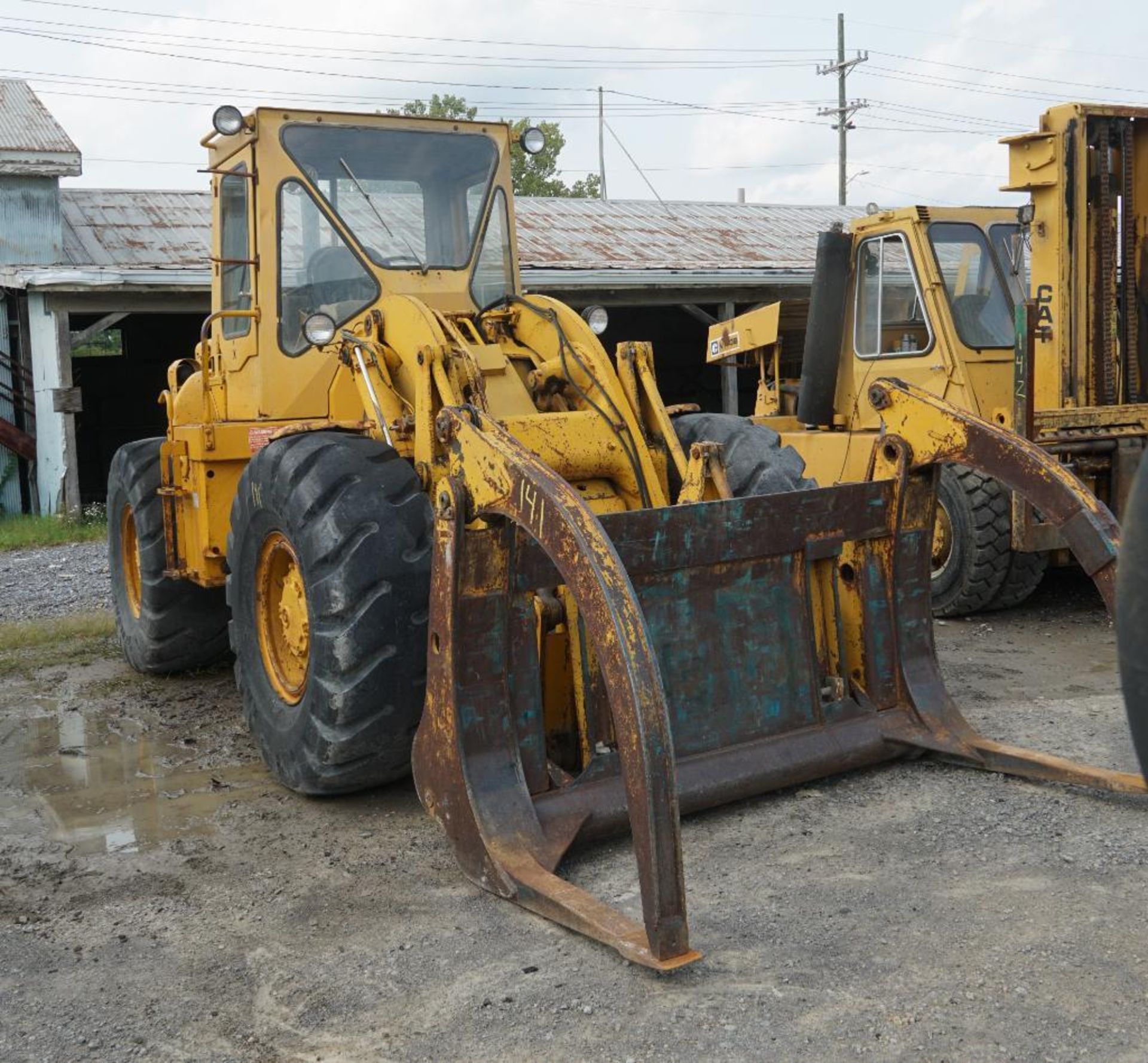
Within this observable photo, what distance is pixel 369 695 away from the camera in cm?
444

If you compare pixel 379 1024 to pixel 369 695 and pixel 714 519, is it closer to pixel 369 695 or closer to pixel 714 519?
pixel 369 695

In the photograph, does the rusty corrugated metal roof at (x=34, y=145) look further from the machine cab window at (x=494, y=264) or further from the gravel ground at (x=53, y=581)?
the machine cab window at (x=494, y=264)

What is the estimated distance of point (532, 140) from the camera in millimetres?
5906

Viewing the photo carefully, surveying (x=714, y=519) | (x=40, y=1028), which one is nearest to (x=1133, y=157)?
(x=714, y=519)

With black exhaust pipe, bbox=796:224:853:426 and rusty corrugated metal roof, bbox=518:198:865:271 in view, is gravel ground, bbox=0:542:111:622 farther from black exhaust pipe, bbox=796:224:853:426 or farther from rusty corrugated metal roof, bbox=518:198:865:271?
rusty corrugated metal roof, bbox=518:198:865:271

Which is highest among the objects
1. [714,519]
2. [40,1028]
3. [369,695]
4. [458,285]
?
[458,285]

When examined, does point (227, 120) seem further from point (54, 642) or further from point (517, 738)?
point (54, 642)

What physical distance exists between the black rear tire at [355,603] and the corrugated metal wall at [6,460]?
11961mm

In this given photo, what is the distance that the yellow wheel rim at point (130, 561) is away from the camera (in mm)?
7367

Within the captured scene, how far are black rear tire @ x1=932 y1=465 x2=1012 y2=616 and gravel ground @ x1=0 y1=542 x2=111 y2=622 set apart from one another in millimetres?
5767

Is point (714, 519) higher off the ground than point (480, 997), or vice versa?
point (714, 519)

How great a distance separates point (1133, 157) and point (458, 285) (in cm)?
441

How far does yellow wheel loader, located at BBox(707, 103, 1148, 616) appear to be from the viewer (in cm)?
754

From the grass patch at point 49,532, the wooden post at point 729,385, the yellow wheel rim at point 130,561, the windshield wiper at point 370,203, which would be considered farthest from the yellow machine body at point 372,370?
the wooden post at point 729,385
